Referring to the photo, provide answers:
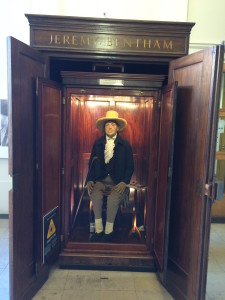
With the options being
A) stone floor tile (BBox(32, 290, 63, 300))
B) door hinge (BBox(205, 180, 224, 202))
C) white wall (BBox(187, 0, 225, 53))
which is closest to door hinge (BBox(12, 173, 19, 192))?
stone floor tile (BBox(32, 290, 63, 300))

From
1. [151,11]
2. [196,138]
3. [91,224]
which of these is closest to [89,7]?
[151,11]

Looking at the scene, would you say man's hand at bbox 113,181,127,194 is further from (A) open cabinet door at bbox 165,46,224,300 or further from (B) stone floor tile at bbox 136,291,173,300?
(B) stone floor tile at bbox 136,291,173,300

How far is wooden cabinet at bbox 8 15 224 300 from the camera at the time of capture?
5.93 feet

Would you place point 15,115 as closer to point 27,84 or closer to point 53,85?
point 27,84

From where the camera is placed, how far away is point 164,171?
87.2 inches

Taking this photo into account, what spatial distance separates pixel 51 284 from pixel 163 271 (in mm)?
1059

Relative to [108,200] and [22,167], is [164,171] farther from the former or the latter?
[22,167]

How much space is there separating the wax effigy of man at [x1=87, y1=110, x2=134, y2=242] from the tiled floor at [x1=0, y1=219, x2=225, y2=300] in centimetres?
43

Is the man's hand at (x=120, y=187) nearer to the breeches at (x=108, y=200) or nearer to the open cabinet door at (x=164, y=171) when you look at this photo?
the breeches at (x=108, y=200)

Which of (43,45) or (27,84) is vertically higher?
(43,45)

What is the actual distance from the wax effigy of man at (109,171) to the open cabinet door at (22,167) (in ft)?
2.84

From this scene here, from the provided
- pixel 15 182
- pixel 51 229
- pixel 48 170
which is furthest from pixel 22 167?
pixel 51 229

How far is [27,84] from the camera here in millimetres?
1956

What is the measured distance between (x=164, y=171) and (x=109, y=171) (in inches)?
37.8
